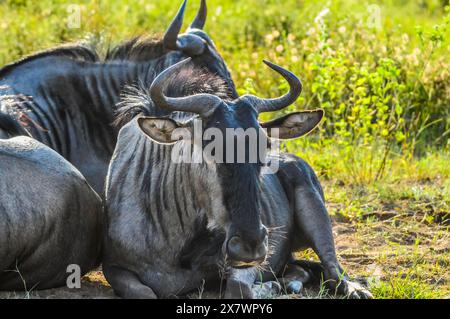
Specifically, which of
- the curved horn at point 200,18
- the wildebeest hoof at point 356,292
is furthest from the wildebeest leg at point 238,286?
the curved horn at point 200,18

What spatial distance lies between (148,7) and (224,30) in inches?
78.9

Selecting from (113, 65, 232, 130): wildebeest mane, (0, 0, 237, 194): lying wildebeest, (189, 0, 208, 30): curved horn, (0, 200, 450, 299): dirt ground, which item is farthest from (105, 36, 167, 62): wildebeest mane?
(0, 200, 450, 299): dirt ground

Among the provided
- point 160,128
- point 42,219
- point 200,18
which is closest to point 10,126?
point 42,219

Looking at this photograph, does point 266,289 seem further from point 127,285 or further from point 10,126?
point 10,126

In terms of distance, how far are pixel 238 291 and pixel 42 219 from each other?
1.23 meters

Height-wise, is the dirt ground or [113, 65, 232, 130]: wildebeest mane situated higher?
[113, 65, 232, 130]: wildebeest mane

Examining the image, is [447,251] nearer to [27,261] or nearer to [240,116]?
[240,116]

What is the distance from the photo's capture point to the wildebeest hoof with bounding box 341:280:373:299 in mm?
6410

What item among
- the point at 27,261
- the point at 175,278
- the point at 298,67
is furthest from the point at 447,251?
the point at 298,67

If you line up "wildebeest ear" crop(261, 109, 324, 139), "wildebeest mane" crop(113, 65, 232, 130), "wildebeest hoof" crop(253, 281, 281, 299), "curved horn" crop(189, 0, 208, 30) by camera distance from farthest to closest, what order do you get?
"curved horn" crop(189, 0, 208, 30)
"wildebeest mane" crop(113, 65, 232, 130)
"wildebeest ear" crop(261, 109, 324, 139)
"wildebeest hoof" crop(253, 281, 281, 299)

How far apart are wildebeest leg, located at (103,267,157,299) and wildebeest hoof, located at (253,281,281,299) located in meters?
0.62

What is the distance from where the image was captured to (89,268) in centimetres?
663

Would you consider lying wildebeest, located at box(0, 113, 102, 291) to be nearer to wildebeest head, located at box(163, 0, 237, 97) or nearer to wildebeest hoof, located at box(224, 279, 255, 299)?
wildebeest hoof, located at box(224, 279, 255, 299)

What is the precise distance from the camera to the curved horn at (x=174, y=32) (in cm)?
838
